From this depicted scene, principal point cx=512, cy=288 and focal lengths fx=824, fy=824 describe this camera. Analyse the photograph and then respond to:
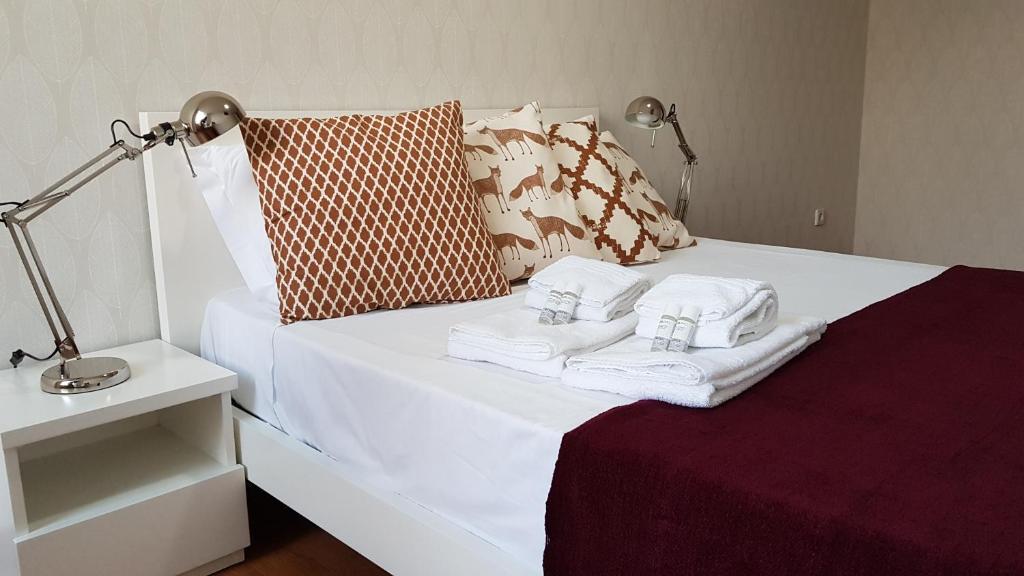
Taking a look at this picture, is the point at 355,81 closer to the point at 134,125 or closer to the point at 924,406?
the point at 134,125

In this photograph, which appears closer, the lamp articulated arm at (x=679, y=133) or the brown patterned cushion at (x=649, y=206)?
the brown patterned cushion at (x=649, y=206)

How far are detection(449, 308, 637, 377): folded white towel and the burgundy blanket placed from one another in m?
0.22

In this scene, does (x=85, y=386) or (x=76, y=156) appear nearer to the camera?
(x=85, y=386)

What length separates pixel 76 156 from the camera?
6.10 ft

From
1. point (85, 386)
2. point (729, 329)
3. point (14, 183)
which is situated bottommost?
point (85, 386)

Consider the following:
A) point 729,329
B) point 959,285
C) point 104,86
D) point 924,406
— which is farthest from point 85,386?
point 959,285

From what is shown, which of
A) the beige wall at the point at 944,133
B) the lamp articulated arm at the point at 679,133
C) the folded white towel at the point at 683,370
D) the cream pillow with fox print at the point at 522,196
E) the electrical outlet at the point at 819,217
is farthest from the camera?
the electrical outlet at the point at 819,217

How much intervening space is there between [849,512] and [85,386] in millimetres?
1424

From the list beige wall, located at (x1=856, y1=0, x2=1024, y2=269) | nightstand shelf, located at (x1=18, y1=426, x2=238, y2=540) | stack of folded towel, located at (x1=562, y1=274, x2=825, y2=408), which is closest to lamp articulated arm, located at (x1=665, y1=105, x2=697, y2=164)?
stack of folded towel, located at (x1=562, y1=274, x2=825, y2=408)

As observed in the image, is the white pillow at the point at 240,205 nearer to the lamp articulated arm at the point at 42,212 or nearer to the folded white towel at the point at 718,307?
the lamp articulated arm at the point at 42,212

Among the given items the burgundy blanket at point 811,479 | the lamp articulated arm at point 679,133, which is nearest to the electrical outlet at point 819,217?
the lamp articulated arm at point 679,133

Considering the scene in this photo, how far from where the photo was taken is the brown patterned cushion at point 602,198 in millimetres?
2408

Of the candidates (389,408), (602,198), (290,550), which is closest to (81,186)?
(389,408)

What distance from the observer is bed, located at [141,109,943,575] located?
1268 millimetres
